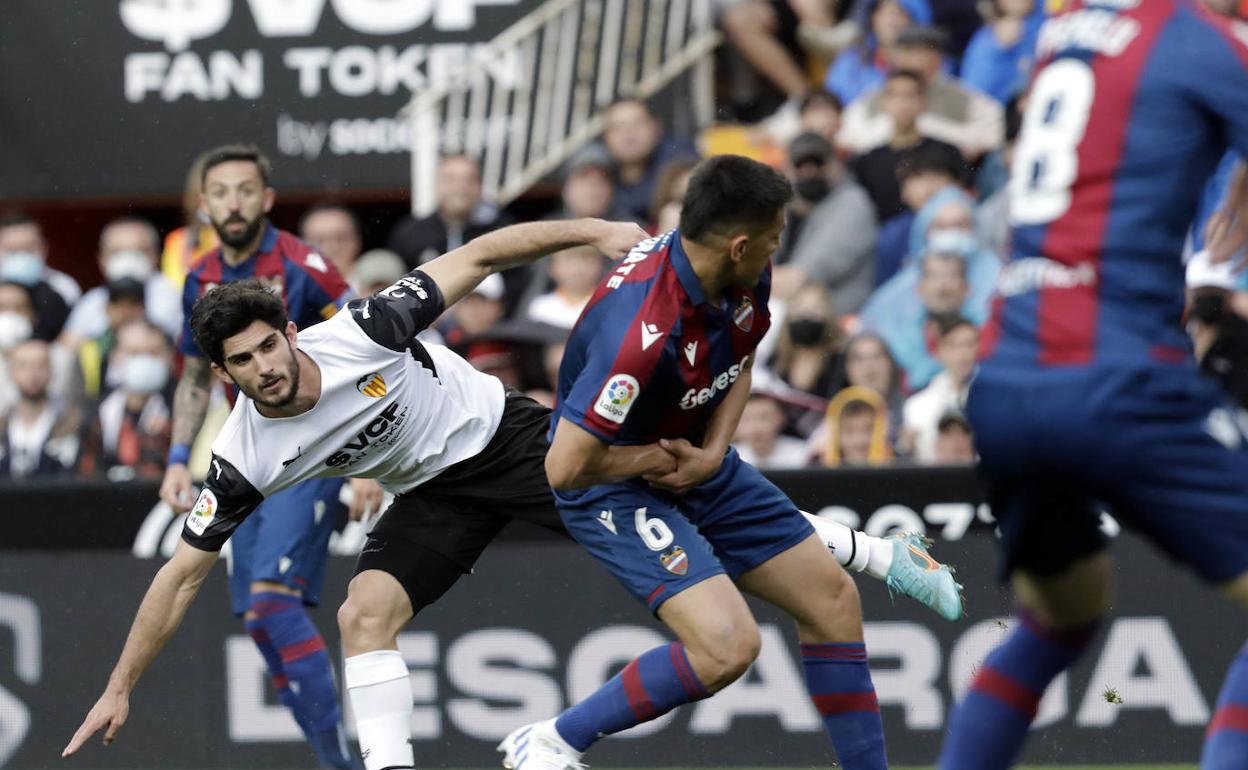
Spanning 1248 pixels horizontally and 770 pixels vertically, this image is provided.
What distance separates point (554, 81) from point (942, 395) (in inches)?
156

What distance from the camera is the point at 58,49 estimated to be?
12117 mm

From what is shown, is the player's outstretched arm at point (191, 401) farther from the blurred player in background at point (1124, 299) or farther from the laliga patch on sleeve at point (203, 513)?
A: the blurred player in background at point (1124, 299)

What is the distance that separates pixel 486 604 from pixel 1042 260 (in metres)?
4.39

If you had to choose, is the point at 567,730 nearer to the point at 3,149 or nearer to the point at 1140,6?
the point at 1140,6

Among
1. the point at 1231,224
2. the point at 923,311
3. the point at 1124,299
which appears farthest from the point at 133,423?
the point at 1124,299

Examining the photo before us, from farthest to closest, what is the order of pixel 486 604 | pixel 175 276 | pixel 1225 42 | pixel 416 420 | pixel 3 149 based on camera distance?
pixel 3 149
pixel 175 276
pixel 486 604
pixel 416 420
pixel 1225 42

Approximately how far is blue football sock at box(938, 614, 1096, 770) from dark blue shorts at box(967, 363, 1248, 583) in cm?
45

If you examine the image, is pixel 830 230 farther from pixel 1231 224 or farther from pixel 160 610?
pixel 1231 224

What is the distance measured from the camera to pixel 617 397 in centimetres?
505

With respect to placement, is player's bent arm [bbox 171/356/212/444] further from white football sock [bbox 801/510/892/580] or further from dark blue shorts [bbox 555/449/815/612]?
white football sock [bbox 801/510/892/580]

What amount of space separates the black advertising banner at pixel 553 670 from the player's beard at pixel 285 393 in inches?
97.1

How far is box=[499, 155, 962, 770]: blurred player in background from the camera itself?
16.6ft

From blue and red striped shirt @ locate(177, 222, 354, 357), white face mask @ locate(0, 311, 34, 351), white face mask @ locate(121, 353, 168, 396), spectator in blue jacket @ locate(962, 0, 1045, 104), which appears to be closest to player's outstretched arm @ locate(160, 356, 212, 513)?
blue and red striped shirt @ locate(177, 222, 354, 357)

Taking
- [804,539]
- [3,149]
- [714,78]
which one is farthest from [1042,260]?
[3,149]
